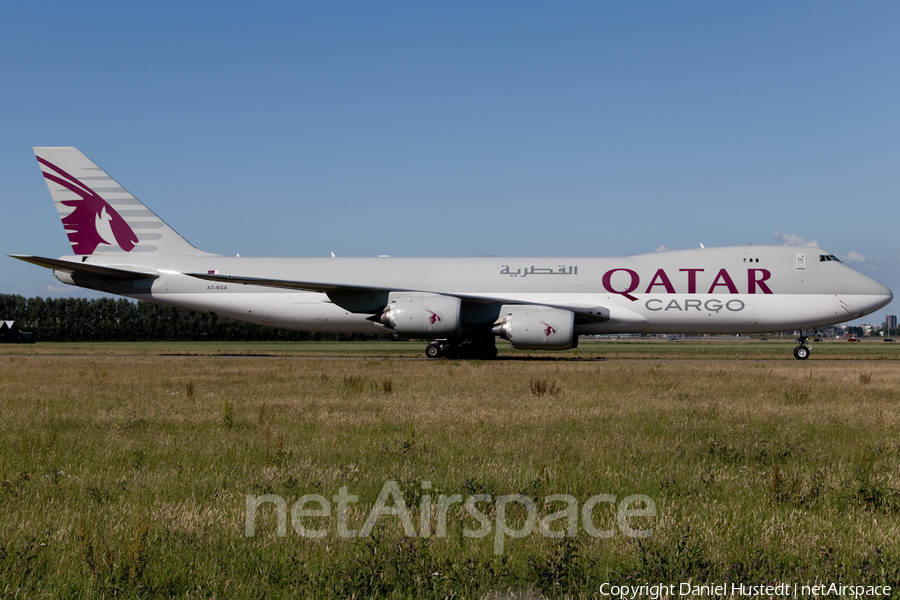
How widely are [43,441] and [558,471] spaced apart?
5.59 m

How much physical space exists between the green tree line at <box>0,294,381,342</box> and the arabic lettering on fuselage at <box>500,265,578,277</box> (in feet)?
67.2

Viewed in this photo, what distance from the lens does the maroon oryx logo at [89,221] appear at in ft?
95.2

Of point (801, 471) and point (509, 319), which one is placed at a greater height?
point (509, 319)

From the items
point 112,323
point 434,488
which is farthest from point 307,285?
point 112,323

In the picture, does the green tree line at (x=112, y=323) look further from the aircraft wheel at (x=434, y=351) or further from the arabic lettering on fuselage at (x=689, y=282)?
the arabic lettering on fuselage at (x=689, y=282)

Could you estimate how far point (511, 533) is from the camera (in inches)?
176

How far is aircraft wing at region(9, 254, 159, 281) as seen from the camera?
26609 millimetres

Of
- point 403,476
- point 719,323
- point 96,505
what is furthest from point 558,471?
point 719,323

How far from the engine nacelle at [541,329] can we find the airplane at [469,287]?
0.13ft

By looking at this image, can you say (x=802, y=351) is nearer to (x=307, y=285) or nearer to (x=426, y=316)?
(x=426, y=316)

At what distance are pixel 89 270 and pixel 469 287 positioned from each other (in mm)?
15008

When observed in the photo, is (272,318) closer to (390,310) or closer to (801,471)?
(390,310)

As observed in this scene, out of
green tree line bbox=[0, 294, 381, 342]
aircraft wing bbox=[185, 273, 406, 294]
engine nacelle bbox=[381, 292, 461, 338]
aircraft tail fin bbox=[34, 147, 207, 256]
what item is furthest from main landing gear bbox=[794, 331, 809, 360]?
green tree line bbox=[0, 294, 381, 342]

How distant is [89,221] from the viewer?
96.1ft
